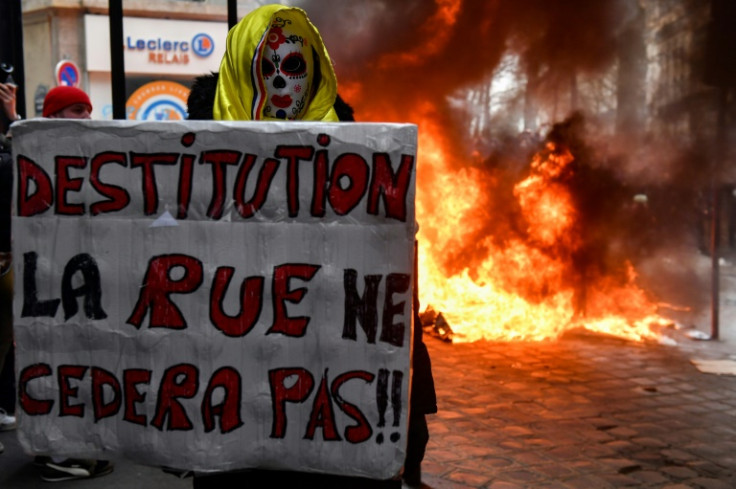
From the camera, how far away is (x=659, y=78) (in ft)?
40.1

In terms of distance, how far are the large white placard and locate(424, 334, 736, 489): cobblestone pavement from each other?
2.42 metres

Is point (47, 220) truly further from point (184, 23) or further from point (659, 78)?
point (184, 23)

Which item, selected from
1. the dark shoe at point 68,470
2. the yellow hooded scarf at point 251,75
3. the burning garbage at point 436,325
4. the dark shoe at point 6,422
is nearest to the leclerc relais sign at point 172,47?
the burning garbage at point 436,325

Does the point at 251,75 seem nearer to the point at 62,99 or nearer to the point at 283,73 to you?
the point at 283,73

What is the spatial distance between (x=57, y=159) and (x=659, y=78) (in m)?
11.8

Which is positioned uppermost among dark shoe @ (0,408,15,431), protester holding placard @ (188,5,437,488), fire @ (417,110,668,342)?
protester holding placard @ (188,5,437,488)

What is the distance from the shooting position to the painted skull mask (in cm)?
259

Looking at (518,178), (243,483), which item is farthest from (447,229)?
(243,483)

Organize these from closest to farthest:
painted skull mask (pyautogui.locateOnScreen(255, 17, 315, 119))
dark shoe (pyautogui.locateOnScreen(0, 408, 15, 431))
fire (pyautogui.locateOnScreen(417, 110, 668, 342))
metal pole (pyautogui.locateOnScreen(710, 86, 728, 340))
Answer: painted skull mask (pyautogui.locateOnScreen(255, 17, 315, 119))
dark shoe (pyautogui.locateOnScreen(0, 408, 15, 431))
metal pole (pyautogui.locateOnScreen(710, 86, 728, 340))
fire (pyautogui.locateOnScreen(417, 110, 668, 342))

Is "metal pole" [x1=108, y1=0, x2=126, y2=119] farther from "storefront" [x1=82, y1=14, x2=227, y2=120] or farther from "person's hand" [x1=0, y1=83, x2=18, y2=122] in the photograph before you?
"storefront" [x1=82, y1=14, x2=227, y2=120]

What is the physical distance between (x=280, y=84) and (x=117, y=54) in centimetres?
319

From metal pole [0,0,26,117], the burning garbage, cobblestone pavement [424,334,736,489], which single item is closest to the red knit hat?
metal pole [0,0,26,117]

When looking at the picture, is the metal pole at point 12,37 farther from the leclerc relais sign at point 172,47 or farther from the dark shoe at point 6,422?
the leclerc relais sign at point 172,47

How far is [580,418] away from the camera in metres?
5.46
